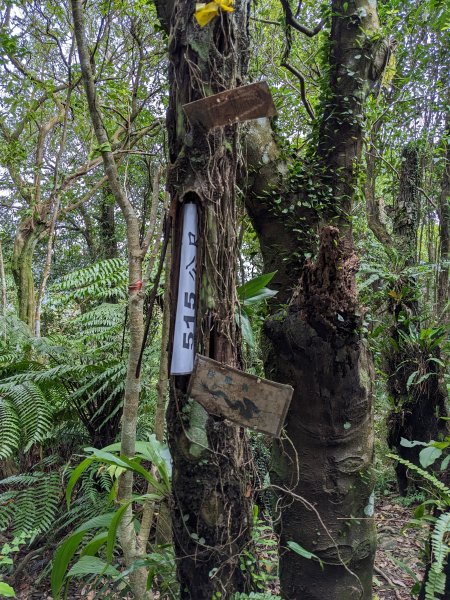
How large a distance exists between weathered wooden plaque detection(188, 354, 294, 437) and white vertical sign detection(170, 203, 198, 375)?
0.09 meters

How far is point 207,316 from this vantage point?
135 centimetres

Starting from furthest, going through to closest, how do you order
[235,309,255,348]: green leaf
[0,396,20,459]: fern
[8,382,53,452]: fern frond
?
[8,382,53,452]: fern frond < [0,396,20,459]: fern < [235,309,255,348]: green leaf

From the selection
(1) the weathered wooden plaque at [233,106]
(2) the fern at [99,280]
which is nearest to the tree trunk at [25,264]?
(2) the fern at [99,280]

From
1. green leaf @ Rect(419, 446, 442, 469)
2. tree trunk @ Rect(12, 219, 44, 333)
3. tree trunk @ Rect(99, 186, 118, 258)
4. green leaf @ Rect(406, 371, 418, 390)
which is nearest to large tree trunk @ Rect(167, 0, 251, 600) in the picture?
green leaf @ Rect(419, 446, 442, 469)

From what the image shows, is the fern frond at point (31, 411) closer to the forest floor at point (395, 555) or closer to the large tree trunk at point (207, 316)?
the large tree trunk at point (207, 316)

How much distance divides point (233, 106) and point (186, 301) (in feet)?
1.82

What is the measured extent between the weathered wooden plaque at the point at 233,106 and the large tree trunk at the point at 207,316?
8 cm

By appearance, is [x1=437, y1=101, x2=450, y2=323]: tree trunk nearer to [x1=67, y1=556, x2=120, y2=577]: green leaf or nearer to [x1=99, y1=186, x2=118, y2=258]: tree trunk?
[x1=67, y1=556, x2=120, y2=577]: green leaf

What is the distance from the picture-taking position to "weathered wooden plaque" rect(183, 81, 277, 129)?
1.23 m

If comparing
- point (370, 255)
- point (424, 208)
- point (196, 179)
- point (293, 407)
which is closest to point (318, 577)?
point (293, 407)

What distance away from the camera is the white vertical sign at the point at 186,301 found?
4.34ft

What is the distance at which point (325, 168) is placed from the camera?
92.3 inches

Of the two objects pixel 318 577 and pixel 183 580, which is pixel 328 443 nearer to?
pixel 318 577

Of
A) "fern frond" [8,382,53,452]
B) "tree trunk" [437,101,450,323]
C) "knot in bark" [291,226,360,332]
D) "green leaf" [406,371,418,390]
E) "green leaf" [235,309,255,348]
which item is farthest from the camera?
"tree trunk" [437,101,450,323]
